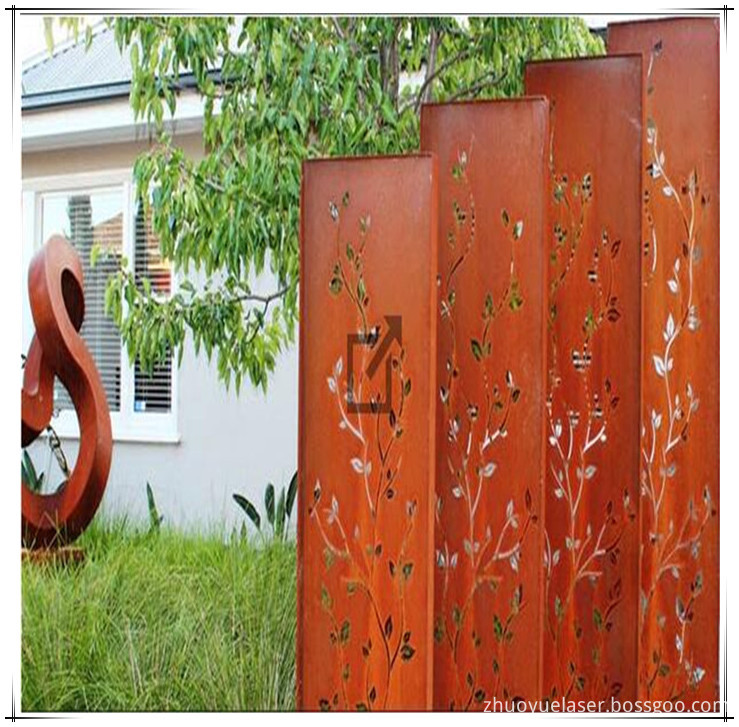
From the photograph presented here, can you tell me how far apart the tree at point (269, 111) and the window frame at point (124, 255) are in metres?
2.41

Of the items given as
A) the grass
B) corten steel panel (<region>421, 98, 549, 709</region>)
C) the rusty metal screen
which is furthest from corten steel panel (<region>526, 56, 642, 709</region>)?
the grass

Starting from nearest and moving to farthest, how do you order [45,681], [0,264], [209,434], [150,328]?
[0,264]
[45,681]
[150,328]
[209,434]

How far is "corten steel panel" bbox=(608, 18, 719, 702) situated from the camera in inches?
131

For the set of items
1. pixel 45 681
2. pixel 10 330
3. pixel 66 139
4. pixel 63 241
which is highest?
pixel 66 139

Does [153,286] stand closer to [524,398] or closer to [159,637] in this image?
[159,637]

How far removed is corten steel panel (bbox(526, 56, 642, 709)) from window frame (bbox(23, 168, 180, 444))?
3659mm

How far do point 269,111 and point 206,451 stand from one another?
9.77 feet

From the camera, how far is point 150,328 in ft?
14.3

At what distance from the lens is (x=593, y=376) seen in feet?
11.0

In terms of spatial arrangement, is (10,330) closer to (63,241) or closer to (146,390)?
(63,241)

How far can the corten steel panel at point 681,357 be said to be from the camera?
131 inches

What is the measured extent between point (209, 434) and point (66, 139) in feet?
6.04

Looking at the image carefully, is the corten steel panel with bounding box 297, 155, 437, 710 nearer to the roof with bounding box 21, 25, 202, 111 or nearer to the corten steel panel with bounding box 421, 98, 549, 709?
the corten steel panel with bounding box 421, 98, 549, 709
